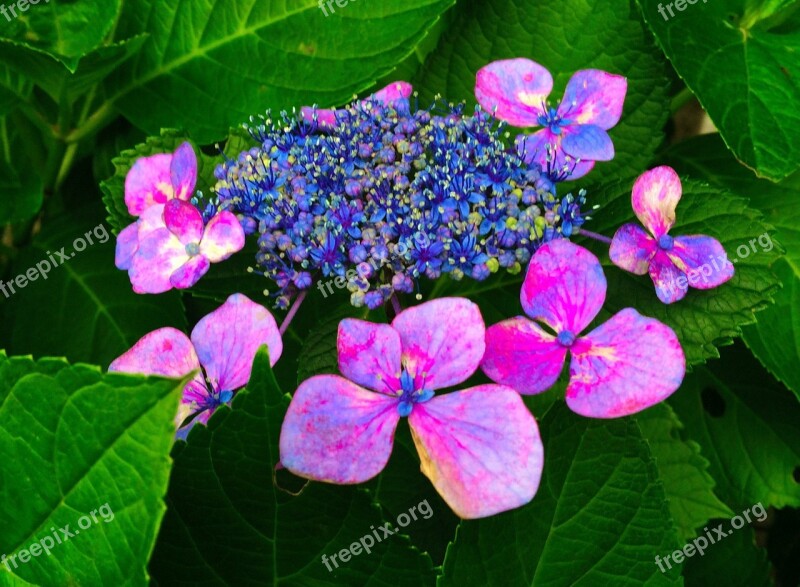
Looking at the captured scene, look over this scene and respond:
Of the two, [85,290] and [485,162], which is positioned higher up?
[485,162]

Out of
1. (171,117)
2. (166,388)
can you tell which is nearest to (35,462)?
(166,388)

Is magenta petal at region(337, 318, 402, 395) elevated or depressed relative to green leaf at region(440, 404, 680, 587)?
elevated

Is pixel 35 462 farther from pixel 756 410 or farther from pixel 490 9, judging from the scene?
pixel 756 410

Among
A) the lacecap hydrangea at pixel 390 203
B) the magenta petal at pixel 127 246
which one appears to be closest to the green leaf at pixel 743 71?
the lacecap hydrangea at pixel 390 203

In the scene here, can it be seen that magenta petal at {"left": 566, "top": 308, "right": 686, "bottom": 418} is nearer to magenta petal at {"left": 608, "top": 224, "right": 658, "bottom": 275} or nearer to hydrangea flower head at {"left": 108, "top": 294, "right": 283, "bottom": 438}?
magenta petal at {"left": 608, "top": 224, "right": 658, "bottom": 275}

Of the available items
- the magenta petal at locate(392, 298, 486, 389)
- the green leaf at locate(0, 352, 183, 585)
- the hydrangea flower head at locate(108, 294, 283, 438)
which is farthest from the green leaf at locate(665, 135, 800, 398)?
the green leaf at locate(0, 352, 183, 585)

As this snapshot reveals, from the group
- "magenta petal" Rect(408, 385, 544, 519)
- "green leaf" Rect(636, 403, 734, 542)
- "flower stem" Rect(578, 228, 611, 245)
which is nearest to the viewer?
"magenta petal" Rect(408, 385, 544, 519)
